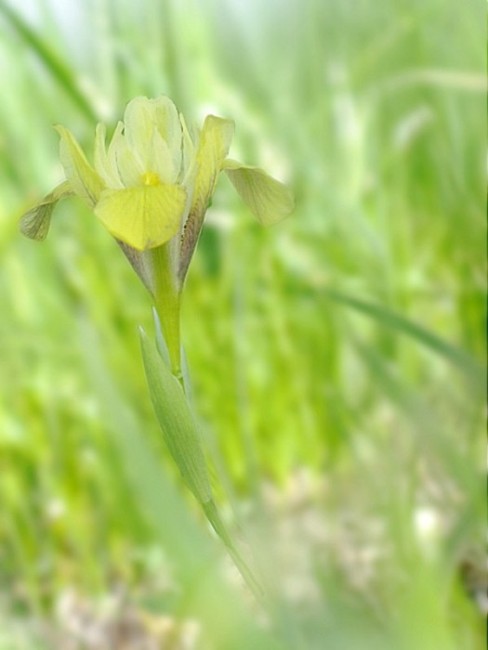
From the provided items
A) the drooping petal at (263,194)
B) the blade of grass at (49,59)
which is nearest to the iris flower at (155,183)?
the drooping petal at (263,194)

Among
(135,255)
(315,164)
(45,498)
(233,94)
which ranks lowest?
(135,255)

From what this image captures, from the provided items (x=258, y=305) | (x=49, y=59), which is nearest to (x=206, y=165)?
(x=49, y=59)

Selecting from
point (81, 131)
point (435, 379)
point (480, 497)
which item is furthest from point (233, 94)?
point (480, 497)

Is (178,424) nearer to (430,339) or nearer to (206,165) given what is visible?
(206,165)

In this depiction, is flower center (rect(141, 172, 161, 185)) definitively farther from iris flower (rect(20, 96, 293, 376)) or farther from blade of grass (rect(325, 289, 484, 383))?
blade of grass (rect(325, 289, 484, 383))

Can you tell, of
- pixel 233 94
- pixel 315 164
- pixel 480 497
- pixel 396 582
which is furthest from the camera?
pixel 233 94

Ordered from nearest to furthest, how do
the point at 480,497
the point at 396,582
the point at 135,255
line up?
the point at 135,255 < the point at 480,497 < the point at 396,582

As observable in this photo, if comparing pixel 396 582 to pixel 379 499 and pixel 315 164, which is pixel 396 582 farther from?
pixel 315 164

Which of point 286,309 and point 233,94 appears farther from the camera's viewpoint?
point 233,94
